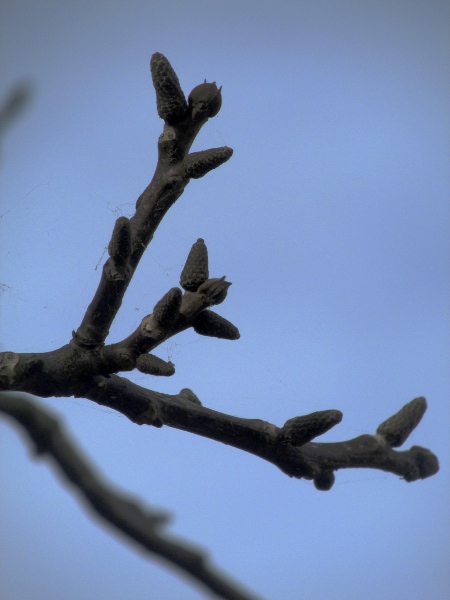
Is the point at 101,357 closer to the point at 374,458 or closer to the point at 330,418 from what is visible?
the point at 330,418

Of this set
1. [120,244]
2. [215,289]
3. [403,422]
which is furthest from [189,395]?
[403,422]

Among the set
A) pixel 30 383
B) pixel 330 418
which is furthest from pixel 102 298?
pixel 330 418

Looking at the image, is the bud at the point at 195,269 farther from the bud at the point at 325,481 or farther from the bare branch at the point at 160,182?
the bud at the point at 325,481

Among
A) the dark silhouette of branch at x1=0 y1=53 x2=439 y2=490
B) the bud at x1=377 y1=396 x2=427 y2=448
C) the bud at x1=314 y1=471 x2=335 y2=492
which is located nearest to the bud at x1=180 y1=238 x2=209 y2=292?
the dark silhouette of branch at x1=0 y1=53 x2=439 y2=490

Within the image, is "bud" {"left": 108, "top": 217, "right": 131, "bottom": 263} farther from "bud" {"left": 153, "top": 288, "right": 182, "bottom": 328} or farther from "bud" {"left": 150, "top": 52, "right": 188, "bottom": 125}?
"bud" {"left": 150, "top": 52, "right": 188, "bottom": 125}

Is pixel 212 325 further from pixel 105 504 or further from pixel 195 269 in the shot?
pixel 105 504

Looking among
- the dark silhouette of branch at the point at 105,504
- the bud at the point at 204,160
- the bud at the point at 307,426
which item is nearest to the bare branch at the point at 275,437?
the bud at the point at 307,426

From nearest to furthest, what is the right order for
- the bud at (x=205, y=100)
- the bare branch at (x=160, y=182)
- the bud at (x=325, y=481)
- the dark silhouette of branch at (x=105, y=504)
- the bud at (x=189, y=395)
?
the dark silhouette of branch at (x=105, y=504)
the bare branch at (x=160, y=182)
the bud at (x=205, y=100)
the bud at (x=189, y=395)
the bud at (x=325, y=481)
